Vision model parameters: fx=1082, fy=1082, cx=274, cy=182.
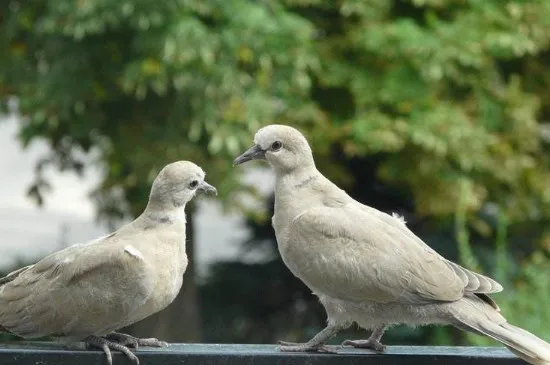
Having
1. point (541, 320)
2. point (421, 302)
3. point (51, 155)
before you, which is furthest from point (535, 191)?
point (421, 302)

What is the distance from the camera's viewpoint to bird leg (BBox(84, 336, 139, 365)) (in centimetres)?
378

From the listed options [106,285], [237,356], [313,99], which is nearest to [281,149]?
[106,285]

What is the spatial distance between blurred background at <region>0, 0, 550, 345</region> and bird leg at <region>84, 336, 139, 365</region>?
16.0 feet

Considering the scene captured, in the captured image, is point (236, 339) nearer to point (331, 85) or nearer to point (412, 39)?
point (331, 85)

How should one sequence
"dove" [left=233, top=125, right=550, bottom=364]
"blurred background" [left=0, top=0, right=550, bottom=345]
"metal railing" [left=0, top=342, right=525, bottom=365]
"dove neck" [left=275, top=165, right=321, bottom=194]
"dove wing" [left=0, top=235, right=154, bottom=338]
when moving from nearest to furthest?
"metal railing" [left=0, top=342, right=525, bottom=365], "dove wing" [left=0, top=235, right=154, bottom=338], "dove" [left=233, top=125, right=550, bottom=364], "dove neck" [left=275, top=165, right=321, bottom=194], "blurred background" [left=0, top=0, right=550, bottom=345]

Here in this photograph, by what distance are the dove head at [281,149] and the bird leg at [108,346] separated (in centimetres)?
94

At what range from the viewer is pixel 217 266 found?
1351cm

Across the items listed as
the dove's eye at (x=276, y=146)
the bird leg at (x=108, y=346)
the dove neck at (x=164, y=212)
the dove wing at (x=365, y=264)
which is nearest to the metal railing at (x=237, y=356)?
the bird leg at (x=108, y=346)

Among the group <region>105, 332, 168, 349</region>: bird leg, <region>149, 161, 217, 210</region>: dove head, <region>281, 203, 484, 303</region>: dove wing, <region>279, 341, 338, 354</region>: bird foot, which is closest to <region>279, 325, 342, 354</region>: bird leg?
<region>279, 341, 338, 354</region>: bird foot

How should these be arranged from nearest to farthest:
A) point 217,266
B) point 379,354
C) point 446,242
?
point 379,354 < point 446,242 < point 217,266

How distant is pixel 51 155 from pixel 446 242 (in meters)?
4.57

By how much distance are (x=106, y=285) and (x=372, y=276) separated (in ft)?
3.28

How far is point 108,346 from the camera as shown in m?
3.96

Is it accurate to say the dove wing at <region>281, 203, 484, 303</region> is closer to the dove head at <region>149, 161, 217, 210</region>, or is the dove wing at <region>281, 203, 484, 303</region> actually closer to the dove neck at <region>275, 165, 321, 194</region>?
the dove neck at <region>275, 165, 321, 194</region>
